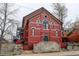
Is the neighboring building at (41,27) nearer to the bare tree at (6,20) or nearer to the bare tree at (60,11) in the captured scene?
the bare tree at (60,11)

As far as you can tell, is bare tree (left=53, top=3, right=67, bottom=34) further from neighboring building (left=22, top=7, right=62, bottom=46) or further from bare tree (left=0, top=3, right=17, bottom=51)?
bare tree (left=0, top=3, right=17, bottom=51)

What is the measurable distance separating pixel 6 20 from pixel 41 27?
0.76 meters

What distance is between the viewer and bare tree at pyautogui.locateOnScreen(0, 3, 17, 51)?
3398mm

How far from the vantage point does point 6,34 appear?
11.0 ft

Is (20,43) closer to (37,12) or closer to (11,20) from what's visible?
(11,20)

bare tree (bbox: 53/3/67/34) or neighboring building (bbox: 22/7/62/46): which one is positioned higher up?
bare tree (bbox: 53/3/67/34)

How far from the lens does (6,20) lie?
11.3ft

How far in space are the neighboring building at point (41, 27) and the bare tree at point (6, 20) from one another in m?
0.26

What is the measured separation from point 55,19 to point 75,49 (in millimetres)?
781

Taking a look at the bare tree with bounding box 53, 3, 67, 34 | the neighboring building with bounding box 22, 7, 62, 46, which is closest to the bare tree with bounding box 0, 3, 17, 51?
the neighboring building with bounding box 22, 7, 62, 46

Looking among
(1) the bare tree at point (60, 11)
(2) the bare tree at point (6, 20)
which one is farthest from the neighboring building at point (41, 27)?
(2) the bare tree at point (6, 20)

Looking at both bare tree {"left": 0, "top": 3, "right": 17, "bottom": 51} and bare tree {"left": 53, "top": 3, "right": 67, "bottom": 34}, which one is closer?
bare tree {"left": 0, "top": 3, "right": 17, "bottom": 51}

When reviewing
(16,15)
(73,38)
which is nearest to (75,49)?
(73,38)

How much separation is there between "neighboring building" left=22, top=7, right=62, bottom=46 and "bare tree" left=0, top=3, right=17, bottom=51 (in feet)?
0.84
